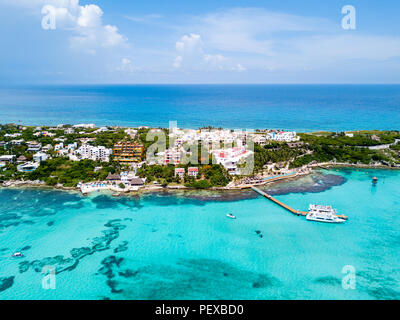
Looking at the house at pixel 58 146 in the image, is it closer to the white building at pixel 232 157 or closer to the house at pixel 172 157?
the house at pixel 172 157

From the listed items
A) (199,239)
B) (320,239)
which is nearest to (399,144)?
(320,239)

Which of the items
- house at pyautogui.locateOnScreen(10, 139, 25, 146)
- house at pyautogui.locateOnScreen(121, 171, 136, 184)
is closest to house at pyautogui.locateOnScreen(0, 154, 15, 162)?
house at pyautogui.locateOnScreen(10, 139, 25, 146)

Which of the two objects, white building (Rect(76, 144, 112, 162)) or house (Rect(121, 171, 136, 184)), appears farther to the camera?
white building (Rect(76, 144, 112, 162))
